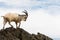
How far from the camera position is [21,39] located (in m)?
36.7

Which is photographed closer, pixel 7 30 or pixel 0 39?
pixel 0 39

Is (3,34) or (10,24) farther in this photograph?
(10,24)

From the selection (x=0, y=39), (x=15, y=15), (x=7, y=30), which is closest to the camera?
(x=0, y=39)

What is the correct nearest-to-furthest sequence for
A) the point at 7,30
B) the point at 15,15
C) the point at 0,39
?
the point at 0,39, the point at 7,30, the point at 15,15

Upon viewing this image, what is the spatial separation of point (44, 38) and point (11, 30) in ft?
15.6

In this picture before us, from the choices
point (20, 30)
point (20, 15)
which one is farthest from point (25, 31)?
point (20, 15)

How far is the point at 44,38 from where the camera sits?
38500mm

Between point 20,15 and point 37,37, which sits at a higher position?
point 20,15

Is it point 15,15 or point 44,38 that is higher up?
point 15,15

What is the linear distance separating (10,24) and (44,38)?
4661mm

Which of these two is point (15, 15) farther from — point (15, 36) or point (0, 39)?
point (0, 39)

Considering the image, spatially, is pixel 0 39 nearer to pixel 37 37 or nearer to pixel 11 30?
pixel 11 30

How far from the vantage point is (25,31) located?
36.8 metres

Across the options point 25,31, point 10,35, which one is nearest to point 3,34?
point 10,35
